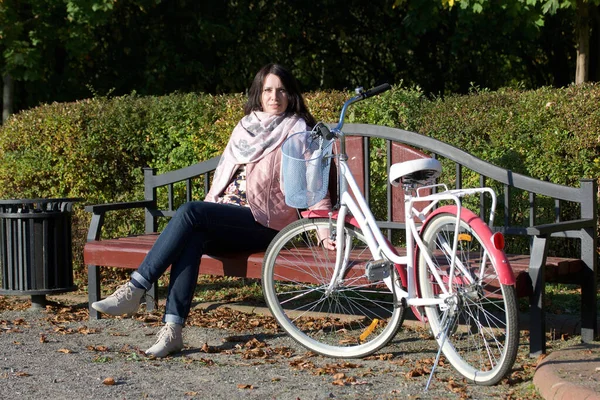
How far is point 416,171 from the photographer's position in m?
4.50

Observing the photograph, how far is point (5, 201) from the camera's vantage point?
649cm

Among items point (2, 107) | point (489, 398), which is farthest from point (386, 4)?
point (489, 398)

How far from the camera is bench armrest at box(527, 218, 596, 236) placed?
4586 millimetres

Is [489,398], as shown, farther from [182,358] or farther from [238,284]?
[238,284]

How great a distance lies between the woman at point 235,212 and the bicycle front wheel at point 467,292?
76 cm

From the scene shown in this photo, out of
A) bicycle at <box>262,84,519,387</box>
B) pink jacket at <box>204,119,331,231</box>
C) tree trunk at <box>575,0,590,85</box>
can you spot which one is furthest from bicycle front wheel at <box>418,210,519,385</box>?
tree trunk at <box>575,0,590,85</box>

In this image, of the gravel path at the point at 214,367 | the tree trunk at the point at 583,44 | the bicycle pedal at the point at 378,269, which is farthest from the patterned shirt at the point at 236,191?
the tree trunk at the point at 583,44

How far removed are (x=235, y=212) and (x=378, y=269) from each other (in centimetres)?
105

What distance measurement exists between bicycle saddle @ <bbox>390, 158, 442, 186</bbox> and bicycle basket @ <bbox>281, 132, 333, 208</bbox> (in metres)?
0.49

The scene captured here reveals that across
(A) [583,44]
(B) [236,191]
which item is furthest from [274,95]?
(A) [583,44]

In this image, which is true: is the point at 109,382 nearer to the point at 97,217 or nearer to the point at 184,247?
the point at 184,247

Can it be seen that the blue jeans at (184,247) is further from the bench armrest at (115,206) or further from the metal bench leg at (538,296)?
the metal bench leg at (538,296)

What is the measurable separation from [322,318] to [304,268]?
2.96ft

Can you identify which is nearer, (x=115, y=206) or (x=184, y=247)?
(x=184, y=247)
